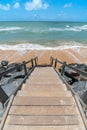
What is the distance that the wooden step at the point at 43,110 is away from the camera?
14.7ft

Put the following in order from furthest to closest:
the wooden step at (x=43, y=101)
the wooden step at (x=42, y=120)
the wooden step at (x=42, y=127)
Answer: the wooden step at (x=43, y=101) → the wooden step at (x=42, y=120) → the wooden step at (x=42, y=127)

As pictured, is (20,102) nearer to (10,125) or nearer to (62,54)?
(10,125)

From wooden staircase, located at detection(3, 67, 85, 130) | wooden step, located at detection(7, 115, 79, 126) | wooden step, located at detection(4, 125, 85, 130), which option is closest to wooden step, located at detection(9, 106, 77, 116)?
wooden staircase, located at detection(3, 67, 85, 130)

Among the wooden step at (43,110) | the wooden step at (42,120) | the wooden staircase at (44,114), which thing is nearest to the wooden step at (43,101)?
the wooden staircase at (44,114)

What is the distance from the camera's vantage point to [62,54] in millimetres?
22766

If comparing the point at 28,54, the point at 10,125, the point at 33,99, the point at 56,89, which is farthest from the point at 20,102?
the point at 28,54

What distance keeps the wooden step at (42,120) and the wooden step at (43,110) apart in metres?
0.14

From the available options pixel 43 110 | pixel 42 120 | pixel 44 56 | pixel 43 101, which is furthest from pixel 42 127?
pixel 44 56

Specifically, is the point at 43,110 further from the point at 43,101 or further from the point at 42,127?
the point at 42,127

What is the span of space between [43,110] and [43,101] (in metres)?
0.51

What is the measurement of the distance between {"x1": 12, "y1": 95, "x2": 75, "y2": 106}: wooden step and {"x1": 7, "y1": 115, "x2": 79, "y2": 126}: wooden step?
669mm

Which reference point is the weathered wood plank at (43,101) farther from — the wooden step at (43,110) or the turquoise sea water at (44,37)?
the turquoise sea water at (44,37)

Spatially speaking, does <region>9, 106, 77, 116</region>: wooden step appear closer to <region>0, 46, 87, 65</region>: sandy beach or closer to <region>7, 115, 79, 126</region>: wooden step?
<region>7, 115, 79, 126</region>: wooden step

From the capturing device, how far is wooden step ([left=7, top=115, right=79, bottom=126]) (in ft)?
13.4
